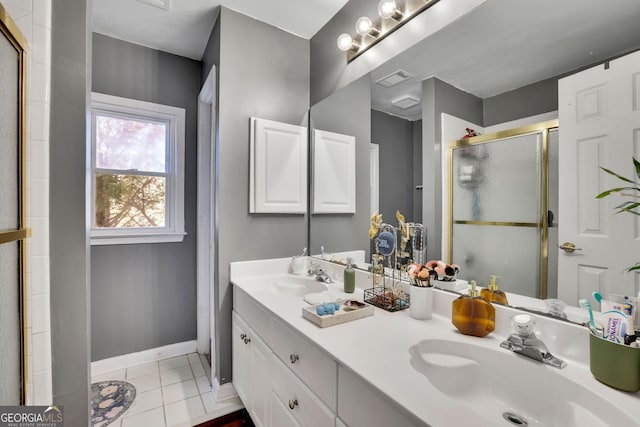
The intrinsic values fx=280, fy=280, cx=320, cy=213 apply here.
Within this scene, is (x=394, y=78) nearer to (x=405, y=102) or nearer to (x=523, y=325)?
(x=405, y=102)

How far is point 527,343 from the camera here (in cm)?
81

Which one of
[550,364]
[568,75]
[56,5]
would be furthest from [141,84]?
[550,364]

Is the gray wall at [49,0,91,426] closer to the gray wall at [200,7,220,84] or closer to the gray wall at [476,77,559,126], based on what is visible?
the gray wall at [200,7,220,84]

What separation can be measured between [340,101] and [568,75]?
3.86ft

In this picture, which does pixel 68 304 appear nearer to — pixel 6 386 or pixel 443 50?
pixel 6 386

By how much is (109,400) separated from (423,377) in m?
2.07

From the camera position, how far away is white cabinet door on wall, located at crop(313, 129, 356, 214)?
176 cm

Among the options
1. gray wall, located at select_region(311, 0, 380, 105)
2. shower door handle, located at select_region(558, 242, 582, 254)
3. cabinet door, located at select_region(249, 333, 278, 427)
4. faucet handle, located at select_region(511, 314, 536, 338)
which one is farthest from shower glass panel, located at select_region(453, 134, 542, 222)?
cabinet door, located at select_region(249, 333, 278, 427)

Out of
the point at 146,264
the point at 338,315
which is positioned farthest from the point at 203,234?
the point at 338,315

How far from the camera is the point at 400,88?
1.38m

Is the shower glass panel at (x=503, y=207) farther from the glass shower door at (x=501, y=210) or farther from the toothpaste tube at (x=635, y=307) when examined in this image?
the toothpaste tube at (x=635, y=307)

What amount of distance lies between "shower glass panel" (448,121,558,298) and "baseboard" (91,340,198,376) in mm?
2282

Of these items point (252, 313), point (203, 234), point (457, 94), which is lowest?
point (252, 313)

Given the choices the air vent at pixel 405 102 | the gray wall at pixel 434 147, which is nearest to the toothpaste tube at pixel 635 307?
the gray wall at pixel 434 147
